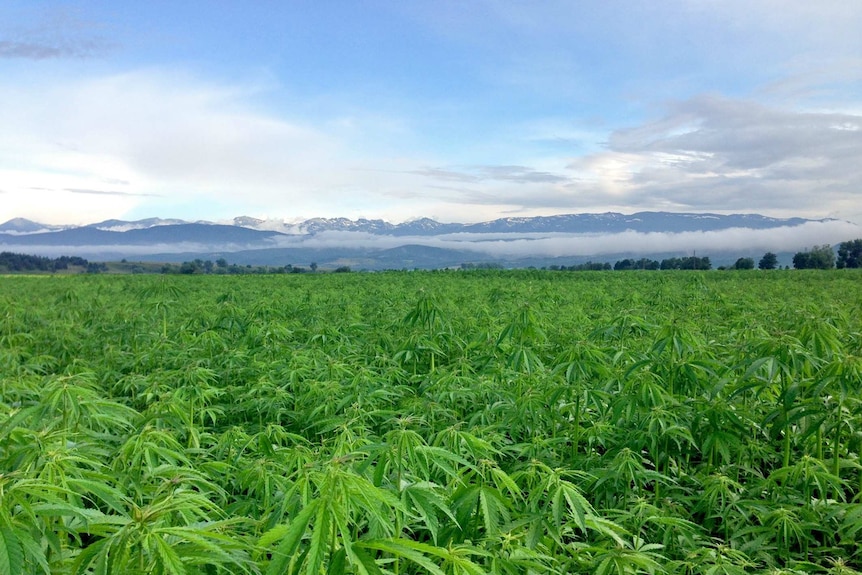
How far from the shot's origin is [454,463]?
9.63 ft

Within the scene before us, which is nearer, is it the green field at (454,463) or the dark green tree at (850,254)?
the green field at (454,463)

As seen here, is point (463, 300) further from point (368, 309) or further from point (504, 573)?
point (504, 573)

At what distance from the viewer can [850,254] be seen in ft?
317

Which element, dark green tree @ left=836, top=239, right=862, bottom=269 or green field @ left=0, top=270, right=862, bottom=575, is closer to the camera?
green field @ left=0, top=270, right=862, bottom=575

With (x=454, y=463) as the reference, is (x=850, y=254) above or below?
above

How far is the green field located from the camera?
165cm

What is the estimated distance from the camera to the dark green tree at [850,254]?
313 ft

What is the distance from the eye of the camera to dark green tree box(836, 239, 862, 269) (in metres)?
95.2

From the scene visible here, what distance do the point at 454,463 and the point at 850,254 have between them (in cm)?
12802

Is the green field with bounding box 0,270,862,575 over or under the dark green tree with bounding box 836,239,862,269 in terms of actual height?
under

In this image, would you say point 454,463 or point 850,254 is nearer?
point 454,463

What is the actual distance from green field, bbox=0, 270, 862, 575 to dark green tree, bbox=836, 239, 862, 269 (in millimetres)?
118372

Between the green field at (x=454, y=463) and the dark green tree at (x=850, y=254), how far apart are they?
118 m

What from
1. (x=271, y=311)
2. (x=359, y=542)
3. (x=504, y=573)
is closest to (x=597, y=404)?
(x=504, y=573)
